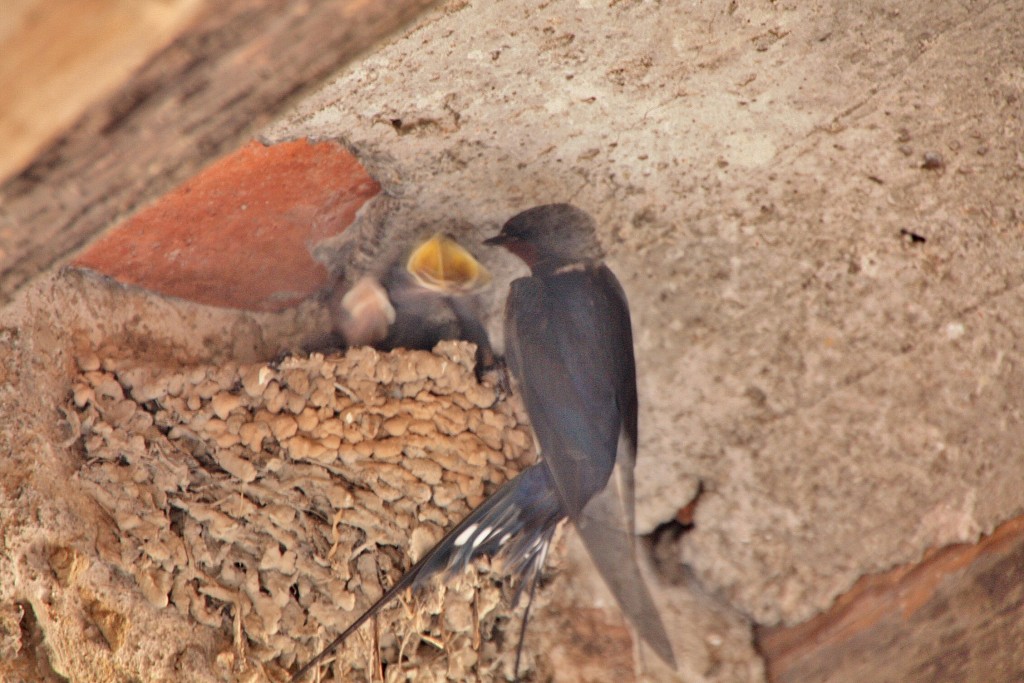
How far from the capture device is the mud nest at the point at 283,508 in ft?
6.32

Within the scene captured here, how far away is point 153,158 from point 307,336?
1816 mm

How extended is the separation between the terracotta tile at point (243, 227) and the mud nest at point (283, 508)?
253 millimetres

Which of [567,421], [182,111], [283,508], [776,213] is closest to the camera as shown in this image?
[182,111]

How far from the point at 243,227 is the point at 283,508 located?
25.4 inches

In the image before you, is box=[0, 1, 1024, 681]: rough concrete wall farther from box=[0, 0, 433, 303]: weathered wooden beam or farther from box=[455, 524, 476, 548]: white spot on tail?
box=[0, 0, 433, 303]: weathered wooden beam

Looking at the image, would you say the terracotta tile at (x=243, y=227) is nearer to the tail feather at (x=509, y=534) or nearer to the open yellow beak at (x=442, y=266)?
the open yellow beak at (x=442, y=266)

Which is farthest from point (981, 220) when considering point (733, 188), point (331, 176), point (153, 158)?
point (153, 158)

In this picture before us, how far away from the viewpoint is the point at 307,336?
252 cm

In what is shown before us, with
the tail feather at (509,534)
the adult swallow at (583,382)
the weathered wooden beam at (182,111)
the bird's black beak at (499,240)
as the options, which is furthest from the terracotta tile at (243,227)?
the weathered wooden beam at (182,111)

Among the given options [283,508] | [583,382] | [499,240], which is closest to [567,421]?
[583,382]

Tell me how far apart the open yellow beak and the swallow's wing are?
0.15 meters

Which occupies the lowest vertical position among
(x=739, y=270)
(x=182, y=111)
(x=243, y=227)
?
(x=739, y=270)

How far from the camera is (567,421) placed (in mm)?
2209

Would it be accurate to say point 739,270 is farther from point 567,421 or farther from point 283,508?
point 283,508
